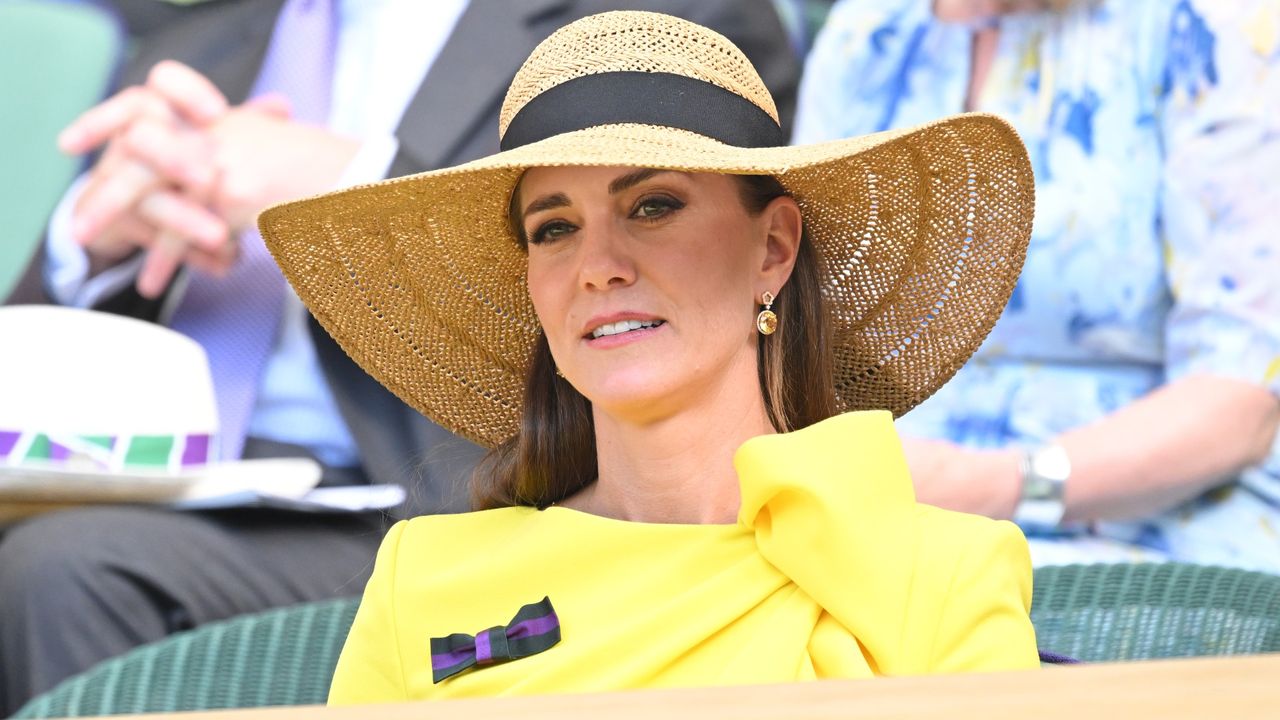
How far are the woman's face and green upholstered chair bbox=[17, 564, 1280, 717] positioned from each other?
53 centimetres

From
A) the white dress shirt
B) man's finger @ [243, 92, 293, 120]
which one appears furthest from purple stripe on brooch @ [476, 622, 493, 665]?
man's finger @ [243, 92, 293, 120]

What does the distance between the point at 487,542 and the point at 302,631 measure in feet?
1.13

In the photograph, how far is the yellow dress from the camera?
1510 mm

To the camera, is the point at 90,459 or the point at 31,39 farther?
the point at 31,39

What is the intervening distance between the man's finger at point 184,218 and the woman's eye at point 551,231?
1.22m

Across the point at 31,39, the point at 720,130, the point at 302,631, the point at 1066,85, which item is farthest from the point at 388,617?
the point at 31,39

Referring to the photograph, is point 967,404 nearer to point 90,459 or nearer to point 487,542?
point 487,542

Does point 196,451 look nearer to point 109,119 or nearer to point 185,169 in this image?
point 185,169

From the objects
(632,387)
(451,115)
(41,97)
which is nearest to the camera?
(632,387)

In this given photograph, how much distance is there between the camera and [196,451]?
2561mm

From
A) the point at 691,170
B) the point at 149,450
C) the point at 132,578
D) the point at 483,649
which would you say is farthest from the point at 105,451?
the point at 691,170

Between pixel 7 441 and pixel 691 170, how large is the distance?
1.30 m

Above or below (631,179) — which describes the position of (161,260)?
below

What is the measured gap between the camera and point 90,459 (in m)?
2.48
